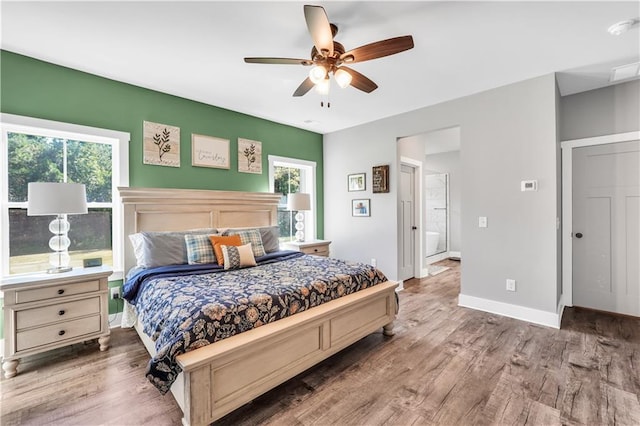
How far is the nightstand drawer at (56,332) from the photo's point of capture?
222cm

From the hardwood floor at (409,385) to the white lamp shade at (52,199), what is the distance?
1.24 m

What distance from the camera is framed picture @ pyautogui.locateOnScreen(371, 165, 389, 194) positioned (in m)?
4.43

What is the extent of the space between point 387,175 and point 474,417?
128 inches

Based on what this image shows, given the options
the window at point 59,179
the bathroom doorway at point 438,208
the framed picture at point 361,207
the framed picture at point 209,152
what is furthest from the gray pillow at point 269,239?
the bathroom doorway at point 438,208

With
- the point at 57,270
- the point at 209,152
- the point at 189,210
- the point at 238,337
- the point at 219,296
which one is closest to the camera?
the point at 238,337

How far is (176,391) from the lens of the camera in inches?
66.7

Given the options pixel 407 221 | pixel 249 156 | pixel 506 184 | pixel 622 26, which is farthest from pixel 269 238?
pixel 622 26

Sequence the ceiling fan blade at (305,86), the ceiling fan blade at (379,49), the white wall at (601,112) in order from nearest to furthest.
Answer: the ceiling fan blade at (379,49) < the ceiling fan blade at (305,86) < the white wall at (601,112)

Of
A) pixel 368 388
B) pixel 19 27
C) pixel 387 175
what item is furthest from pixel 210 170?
pixel 368 388

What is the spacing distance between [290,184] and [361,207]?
49.8 inches

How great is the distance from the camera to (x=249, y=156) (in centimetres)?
423

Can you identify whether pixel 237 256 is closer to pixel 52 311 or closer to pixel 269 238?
pixel 269 238

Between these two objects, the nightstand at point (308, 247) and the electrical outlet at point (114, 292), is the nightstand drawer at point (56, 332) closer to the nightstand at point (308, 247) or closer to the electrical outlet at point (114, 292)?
the electrical outlet at point (114, 292)

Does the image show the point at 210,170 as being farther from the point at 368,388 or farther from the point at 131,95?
the point at 368,388
